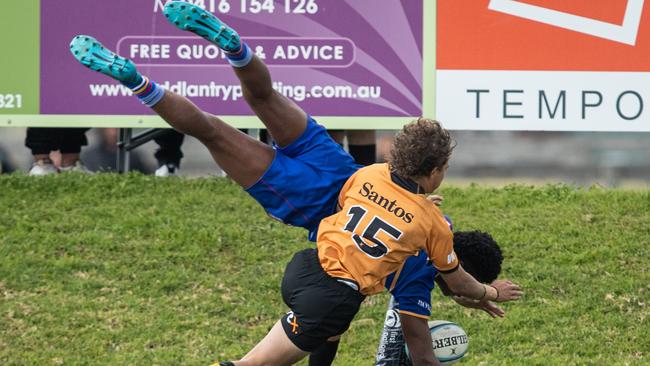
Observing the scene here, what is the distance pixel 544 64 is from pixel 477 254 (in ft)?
11.8

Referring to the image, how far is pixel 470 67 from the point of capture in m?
9.12

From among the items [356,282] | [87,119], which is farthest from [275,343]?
[87,119]

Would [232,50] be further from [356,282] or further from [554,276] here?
[554,276]

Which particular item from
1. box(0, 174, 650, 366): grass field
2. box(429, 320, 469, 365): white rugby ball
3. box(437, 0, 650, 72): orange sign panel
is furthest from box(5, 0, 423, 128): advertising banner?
box(429, 320, 469, 365): white rugby ball

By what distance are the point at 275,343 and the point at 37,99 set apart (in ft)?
16.1

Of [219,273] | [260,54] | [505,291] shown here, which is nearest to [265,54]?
[260,54]

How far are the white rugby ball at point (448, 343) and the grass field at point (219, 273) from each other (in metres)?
1.20

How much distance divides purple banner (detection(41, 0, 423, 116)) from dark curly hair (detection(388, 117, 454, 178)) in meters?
3.92

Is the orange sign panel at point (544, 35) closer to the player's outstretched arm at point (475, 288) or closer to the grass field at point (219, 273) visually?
the grass field at point (219, 273)

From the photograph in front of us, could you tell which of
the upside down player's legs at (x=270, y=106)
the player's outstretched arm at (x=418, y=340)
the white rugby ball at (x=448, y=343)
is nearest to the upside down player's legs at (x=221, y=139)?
the upside down player's legs at (x=270, y=106)

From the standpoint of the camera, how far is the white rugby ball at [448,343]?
583 cm

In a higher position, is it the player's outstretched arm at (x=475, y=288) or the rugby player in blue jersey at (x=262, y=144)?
the rugby player in blue jersey at (x=262, y=144)

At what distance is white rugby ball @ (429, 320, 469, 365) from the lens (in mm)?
5832

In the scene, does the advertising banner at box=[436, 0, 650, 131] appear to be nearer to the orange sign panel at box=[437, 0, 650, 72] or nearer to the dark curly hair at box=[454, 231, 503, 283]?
A: the orange sign panel at box=[437, 0, 650, 72]
